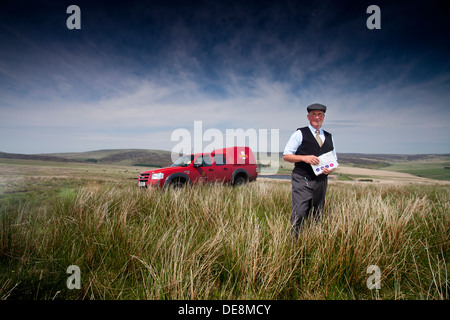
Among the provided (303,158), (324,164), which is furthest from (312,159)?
(324,164)

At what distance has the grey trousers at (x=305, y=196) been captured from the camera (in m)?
3.08

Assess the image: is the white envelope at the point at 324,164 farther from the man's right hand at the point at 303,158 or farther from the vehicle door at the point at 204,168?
the vehicle door at the point at 204,168

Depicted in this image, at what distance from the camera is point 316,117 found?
309cm

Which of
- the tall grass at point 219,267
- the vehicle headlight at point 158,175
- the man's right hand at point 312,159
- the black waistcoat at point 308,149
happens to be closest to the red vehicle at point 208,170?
the vehicle headlight at point 158,175

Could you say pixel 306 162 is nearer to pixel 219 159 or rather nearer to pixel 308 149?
pixel 308 149

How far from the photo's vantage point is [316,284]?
6.23 ft

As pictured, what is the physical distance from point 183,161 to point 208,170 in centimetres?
136

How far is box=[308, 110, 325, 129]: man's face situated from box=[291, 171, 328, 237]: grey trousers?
2.90 ft

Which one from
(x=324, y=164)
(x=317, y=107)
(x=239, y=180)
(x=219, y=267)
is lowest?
(x=239, y=180)

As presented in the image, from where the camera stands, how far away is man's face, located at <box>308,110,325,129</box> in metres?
3.09

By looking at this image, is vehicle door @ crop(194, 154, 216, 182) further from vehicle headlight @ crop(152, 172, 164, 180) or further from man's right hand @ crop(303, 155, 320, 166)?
man's right hand @ crop(303, 155, 320, 166)

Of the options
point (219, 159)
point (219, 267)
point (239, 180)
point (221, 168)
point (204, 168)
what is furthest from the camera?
point (239, 180)
